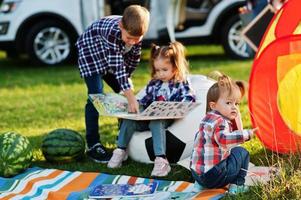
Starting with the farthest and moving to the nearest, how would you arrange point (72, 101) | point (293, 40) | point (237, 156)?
point (72, 101) → point (293, 40) → point (237, 156)

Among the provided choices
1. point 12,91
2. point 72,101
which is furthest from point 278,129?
point 12,91

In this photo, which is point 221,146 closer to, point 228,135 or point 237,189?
point 228,135

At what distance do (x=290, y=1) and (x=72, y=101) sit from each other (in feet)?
13.8

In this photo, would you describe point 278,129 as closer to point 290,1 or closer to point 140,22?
point 290,1

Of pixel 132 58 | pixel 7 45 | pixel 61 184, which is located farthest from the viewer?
pixel 7 45

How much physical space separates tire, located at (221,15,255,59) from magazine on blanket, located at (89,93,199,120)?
22.2ft

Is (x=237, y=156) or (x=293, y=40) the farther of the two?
(x=293, y=40)

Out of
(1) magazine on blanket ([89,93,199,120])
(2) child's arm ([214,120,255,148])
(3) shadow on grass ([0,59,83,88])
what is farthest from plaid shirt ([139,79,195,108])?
(3) shadow on grass ([0,59,83,88])

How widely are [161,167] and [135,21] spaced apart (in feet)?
3.92

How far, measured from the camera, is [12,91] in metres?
10.6

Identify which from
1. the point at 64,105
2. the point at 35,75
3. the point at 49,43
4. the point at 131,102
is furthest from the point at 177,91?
the point at 49,43

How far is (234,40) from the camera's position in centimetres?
1292

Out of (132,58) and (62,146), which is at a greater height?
(132,58)

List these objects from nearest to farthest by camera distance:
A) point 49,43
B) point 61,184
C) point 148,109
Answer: point 61,184 → point 148,109 → point 49,43
